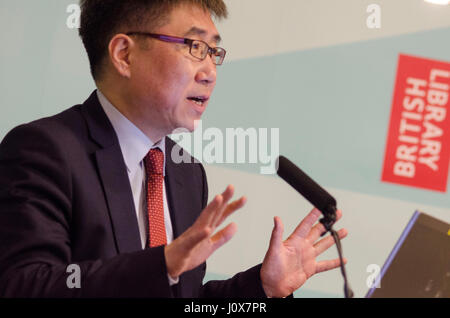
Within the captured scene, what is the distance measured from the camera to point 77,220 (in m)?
1.35

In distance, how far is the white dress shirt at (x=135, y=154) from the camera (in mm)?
1506

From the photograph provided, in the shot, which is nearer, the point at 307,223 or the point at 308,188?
the point at 308,188

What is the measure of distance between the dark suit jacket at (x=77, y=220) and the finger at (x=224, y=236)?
0.34 ft

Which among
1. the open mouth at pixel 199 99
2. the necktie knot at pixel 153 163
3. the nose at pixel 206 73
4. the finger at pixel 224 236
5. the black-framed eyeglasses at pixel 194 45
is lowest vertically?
the finger at pixel 224 236

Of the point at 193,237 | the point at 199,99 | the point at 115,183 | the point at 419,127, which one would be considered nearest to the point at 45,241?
the point at 115,183

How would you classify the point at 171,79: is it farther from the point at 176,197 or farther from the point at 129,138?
the point at 176,197

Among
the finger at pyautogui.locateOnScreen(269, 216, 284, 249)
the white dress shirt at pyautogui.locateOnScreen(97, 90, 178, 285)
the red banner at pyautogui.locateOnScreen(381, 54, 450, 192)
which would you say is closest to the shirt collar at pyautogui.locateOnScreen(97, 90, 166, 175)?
the white dress shirt at pyautogui.locateOnScreen(97, 90, 178, 285)

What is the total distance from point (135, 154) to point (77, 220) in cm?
27

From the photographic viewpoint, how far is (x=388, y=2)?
2920 millimetres

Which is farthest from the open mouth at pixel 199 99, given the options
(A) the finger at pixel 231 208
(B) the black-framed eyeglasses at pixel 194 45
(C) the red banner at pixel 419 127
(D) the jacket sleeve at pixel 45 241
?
(C) the red banner at pixel 419 127

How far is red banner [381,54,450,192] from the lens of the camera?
287 centimetres

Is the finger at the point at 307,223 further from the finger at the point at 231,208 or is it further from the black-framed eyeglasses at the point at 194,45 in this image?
the black-framed eyeglasses at the point at 194,45

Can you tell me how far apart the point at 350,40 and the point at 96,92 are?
163cm

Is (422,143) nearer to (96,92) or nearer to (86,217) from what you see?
(96,92)
